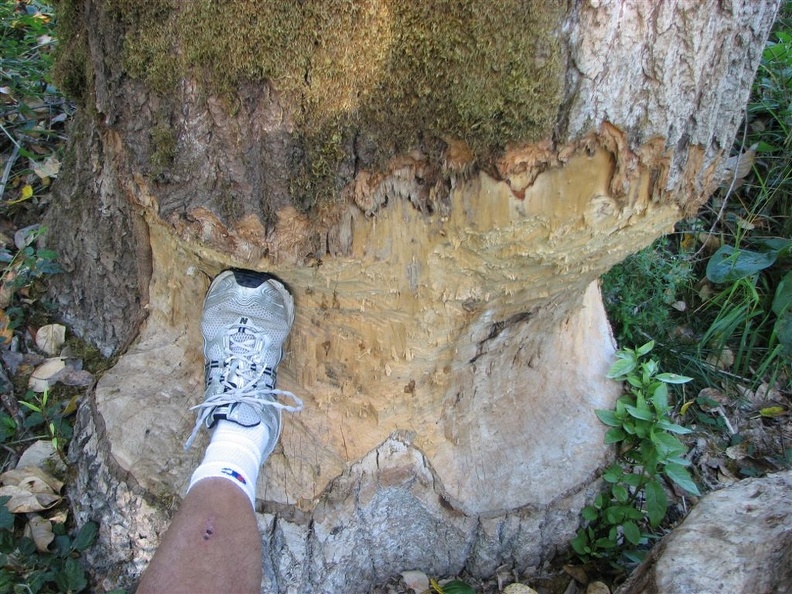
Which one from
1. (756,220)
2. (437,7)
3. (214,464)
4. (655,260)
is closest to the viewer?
(437,7)

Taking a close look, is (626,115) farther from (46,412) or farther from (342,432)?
(46,412)

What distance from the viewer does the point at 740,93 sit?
1.56m

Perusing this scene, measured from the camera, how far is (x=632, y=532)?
203cm

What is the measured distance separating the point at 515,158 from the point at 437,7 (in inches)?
14.2

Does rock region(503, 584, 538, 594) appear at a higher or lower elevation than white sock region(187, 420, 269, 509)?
lower

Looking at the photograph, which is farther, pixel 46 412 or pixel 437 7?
pixel 46 412

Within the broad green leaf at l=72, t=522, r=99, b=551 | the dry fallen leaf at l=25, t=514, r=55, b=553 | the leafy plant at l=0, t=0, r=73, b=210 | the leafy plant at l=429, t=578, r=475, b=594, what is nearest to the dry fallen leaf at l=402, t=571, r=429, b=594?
the leafy plant at l=429, t=578, r=475, b=594

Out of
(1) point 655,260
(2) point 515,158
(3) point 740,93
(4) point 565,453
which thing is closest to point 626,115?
(2) point 515,158

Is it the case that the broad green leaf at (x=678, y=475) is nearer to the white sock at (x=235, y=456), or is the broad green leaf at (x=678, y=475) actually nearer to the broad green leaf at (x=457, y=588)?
the broad green leaf at (x=457, y=588)

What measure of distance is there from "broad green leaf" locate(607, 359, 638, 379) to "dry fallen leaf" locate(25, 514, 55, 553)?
75.7 inches

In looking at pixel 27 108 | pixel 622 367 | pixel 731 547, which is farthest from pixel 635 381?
pixel 27 108

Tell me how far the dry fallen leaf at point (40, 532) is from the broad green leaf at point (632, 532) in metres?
1.84

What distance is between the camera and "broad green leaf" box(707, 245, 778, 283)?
2.93 metres

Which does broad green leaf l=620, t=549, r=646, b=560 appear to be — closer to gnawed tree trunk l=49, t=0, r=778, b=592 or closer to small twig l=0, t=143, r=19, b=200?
gnawed tree trunk l=49, t=0, r=778, b=592
